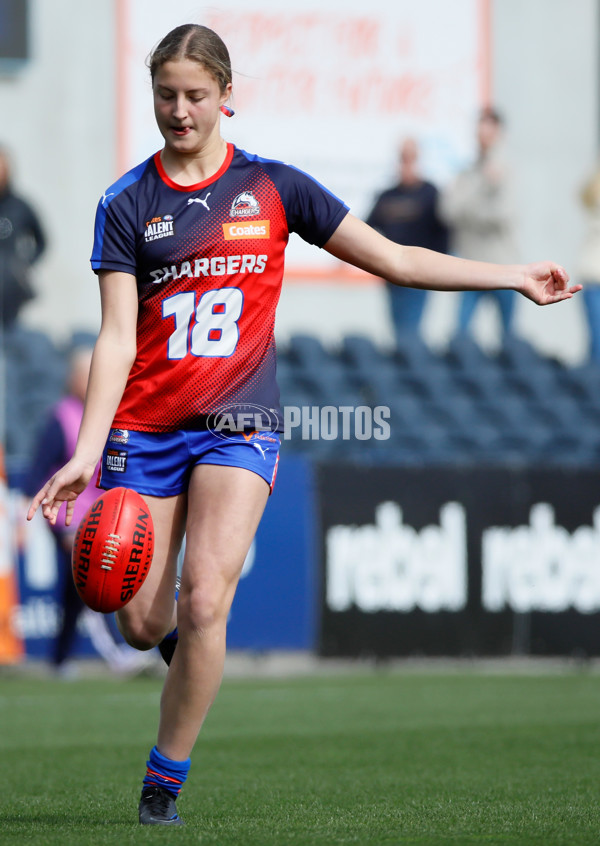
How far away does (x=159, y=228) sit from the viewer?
14.6 feet

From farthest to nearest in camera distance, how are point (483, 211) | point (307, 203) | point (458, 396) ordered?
point (458, 396), point (483, 211), point (307, 203)

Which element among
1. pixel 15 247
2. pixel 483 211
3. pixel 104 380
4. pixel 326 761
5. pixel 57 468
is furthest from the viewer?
pixel 483 211

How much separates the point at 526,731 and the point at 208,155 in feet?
12.7

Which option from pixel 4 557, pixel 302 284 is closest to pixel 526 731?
pixel 4 557

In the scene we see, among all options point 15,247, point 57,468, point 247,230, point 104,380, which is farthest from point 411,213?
point 104,380

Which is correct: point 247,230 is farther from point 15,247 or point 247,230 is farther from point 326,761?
point 15,247

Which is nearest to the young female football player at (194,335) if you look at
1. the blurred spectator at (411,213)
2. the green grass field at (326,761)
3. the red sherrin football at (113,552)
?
the red sherrin football at (113,552)

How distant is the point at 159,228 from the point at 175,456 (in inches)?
27.8

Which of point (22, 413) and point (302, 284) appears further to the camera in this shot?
point (302, 284)

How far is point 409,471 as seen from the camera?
36.3ft

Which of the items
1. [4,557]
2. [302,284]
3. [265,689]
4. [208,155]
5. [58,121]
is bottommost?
[265,689]

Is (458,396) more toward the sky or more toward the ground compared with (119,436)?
more toward the sky

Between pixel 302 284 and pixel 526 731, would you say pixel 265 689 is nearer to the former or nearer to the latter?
pixel 526 731

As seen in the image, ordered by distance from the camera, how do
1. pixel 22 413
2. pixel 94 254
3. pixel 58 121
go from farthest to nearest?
pixel 58 121 < pixel 22 413 < pixel 94 254
